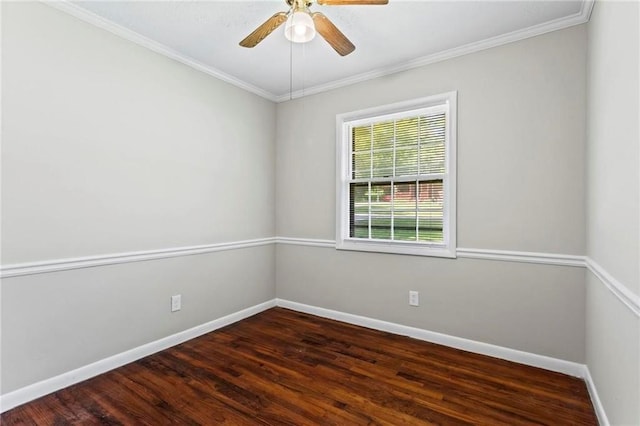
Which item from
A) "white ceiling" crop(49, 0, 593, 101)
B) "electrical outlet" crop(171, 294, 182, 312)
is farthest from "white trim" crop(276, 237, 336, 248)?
"white ceiling" crop(49, 0, 593, 101)

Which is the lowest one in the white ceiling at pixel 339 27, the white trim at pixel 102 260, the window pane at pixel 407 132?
the white trim at pixel 102 260

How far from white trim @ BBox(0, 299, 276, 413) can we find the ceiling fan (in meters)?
2.47

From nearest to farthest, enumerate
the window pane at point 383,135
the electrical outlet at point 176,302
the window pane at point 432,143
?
the electrical outlet at point 176,302 < the window pane at point 432,143 < the window pane at point 383,135

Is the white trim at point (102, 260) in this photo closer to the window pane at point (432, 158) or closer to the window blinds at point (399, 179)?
the window blinds at point (399, 179)

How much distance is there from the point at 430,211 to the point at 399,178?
0.44m

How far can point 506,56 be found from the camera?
253 centimetres

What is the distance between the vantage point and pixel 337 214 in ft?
11.3

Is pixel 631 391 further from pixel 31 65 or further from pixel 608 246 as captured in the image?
pixel 31 65

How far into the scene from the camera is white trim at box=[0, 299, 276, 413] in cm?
193

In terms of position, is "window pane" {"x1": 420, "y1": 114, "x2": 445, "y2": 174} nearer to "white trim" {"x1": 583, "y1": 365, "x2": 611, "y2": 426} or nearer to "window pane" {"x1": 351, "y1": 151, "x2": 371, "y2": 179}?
"window pane" {"x1": 351, "y1": 151, "x2": 371, "y2": 179}

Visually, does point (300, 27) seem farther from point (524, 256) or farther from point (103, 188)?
point (524, 256)

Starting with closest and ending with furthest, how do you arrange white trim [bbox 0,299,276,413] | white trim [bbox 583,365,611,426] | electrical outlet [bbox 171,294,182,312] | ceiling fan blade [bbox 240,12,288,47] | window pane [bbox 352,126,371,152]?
white trim [bbox 583,365,611,426]
ceiling fan blade [bbox 240,12,288,47]
white trim [bbox 0,299,276,413]
electrical outlet [bbox 171,294,182,312]
window pane [bbox 352,126,371,152]

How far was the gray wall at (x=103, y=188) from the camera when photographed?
6.39 ft

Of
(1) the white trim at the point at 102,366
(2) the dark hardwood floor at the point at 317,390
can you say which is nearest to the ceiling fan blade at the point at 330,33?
(2) the dark hardwood floor at the point at 317,390
